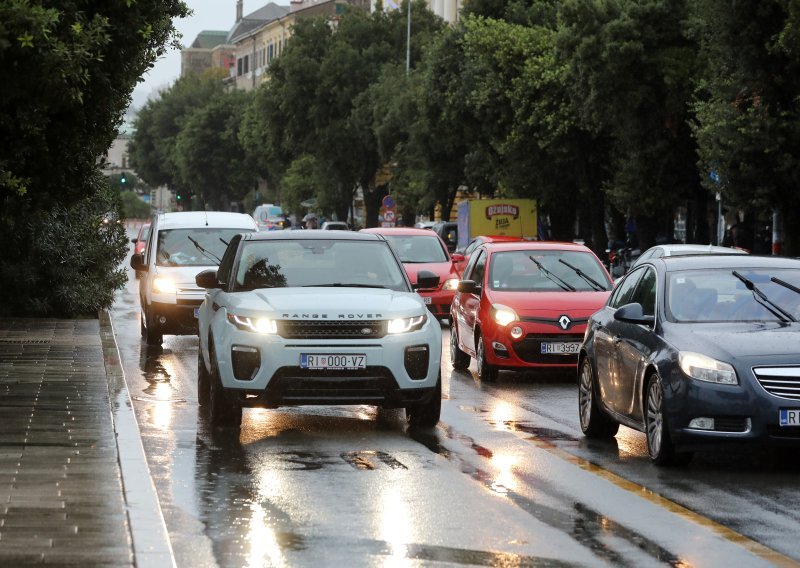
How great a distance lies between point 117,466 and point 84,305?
58.5 ft

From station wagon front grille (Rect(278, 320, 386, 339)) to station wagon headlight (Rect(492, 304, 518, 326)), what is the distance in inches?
218

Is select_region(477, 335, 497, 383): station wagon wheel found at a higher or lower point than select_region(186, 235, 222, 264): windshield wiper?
lower

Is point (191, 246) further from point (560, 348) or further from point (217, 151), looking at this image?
point (217, 151)

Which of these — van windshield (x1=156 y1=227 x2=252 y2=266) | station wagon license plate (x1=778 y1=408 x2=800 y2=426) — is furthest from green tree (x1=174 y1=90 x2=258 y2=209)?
station wagon license plate (x1=778 y1=408 x2=800 y2=426)

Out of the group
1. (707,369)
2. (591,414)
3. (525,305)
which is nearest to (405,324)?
(591,414)

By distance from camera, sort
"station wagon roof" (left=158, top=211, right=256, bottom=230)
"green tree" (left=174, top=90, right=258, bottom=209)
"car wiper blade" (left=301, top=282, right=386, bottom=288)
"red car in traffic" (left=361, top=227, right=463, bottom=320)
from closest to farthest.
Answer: "car wiper blade" (left=301, top=282, right=386, bottom=288), "station wagon roof" (left=158, top=211, right=256, bottom=230), "red car in traffic" (left=361, top=227, right=463, bottom=320), "green tree" (left=174, top=90, right=258, bottom=209)

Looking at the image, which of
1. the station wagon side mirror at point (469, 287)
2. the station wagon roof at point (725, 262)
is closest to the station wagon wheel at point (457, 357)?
the station wagon side mirror at point (469, 287)

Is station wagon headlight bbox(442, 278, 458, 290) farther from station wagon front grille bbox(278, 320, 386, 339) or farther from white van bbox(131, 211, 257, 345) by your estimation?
station wagon front grille bbox(278, 320, 386, 339)

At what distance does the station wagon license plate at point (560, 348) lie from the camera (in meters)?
18.4

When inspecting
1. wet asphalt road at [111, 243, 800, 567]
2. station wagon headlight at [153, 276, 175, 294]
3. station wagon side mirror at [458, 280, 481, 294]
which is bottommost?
wet asphalt road at [111, 243, 800, 567]

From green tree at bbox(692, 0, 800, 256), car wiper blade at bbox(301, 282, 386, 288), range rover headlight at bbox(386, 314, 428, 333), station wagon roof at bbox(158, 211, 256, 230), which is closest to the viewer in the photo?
range rover headlight at bbox(386, 314, 428, 333)

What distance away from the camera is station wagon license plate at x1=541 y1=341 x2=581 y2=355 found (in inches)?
723

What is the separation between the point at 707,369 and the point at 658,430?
2.13 ft

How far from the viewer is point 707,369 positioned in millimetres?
10977
